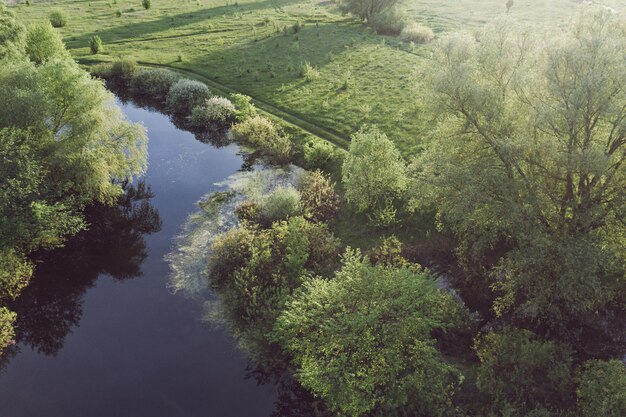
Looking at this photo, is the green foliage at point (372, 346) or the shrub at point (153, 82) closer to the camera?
the green foliage at point (372, 346)

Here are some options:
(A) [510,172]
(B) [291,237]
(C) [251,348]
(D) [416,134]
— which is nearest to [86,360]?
(C) [251,348]

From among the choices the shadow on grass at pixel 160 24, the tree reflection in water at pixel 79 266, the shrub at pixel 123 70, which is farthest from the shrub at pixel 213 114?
the shadow on grass at pixel 160 24

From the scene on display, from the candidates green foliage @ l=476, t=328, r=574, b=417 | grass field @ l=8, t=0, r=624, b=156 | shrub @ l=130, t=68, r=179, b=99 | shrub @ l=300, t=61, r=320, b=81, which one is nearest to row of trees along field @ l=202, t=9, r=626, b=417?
green foliage @ l=476, t=328, r=574, b=417

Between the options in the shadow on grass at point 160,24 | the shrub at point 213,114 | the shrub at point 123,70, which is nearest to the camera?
the shrub at point 213,114

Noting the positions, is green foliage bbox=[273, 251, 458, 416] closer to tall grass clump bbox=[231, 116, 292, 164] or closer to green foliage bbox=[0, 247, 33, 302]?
green foliage bbox=[0, 247, 33, 302]

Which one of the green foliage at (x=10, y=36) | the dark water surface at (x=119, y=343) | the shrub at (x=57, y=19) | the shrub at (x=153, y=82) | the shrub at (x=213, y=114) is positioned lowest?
the dark water surface at (x=119, y=343)

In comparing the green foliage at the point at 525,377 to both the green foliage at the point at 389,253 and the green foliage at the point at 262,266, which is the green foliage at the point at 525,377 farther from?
the green foliage at the point at 262,266

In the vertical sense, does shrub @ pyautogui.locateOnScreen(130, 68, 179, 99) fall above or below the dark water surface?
above
